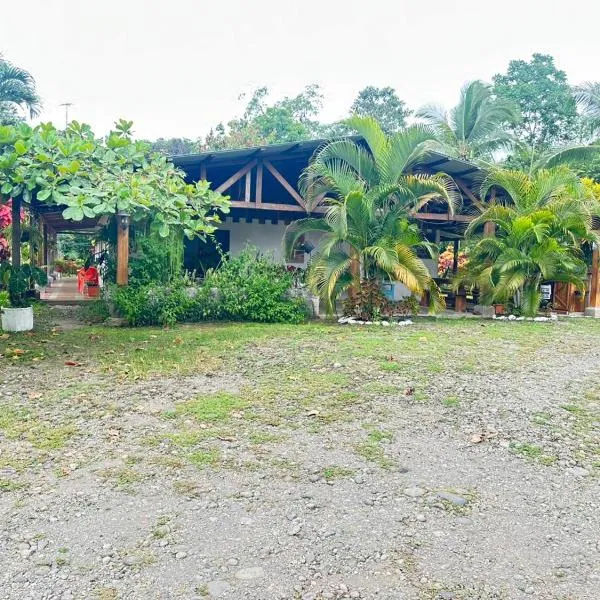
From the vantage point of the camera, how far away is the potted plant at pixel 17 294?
8469mm

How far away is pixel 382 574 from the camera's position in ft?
8.21

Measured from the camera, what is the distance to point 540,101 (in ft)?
85.9

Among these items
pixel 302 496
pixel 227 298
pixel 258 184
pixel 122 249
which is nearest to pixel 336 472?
pixel 302 496

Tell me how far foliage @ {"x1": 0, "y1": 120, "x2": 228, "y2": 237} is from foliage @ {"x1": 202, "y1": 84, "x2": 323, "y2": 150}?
22.1m

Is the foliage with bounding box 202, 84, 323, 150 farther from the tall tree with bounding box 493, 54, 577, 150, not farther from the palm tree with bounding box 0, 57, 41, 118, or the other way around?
the palm tree with bounding box 0, 57, 41, 118

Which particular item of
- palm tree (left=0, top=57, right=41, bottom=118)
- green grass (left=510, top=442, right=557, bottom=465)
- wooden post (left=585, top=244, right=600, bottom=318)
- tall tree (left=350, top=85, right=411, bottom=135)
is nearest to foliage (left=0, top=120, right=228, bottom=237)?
green grass (left=510, top=442, right=557, bottom=465)

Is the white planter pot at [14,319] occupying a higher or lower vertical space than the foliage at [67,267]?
lower

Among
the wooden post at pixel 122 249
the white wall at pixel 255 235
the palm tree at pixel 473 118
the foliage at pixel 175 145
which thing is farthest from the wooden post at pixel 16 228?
the foliage at pixel 175 145

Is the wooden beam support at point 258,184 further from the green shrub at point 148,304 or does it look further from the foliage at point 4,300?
the foliage at point 4,300

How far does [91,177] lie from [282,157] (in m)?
5.68

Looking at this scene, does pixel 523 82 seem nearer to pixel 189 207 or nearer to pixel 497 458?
pixel 189 207

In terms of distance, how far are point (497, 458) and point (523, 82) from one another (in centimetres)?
2733

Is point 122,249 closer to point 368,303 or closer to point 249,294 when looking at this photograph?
point 249,294

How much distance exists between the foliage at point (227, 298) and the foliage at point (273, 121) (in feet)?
65.8
